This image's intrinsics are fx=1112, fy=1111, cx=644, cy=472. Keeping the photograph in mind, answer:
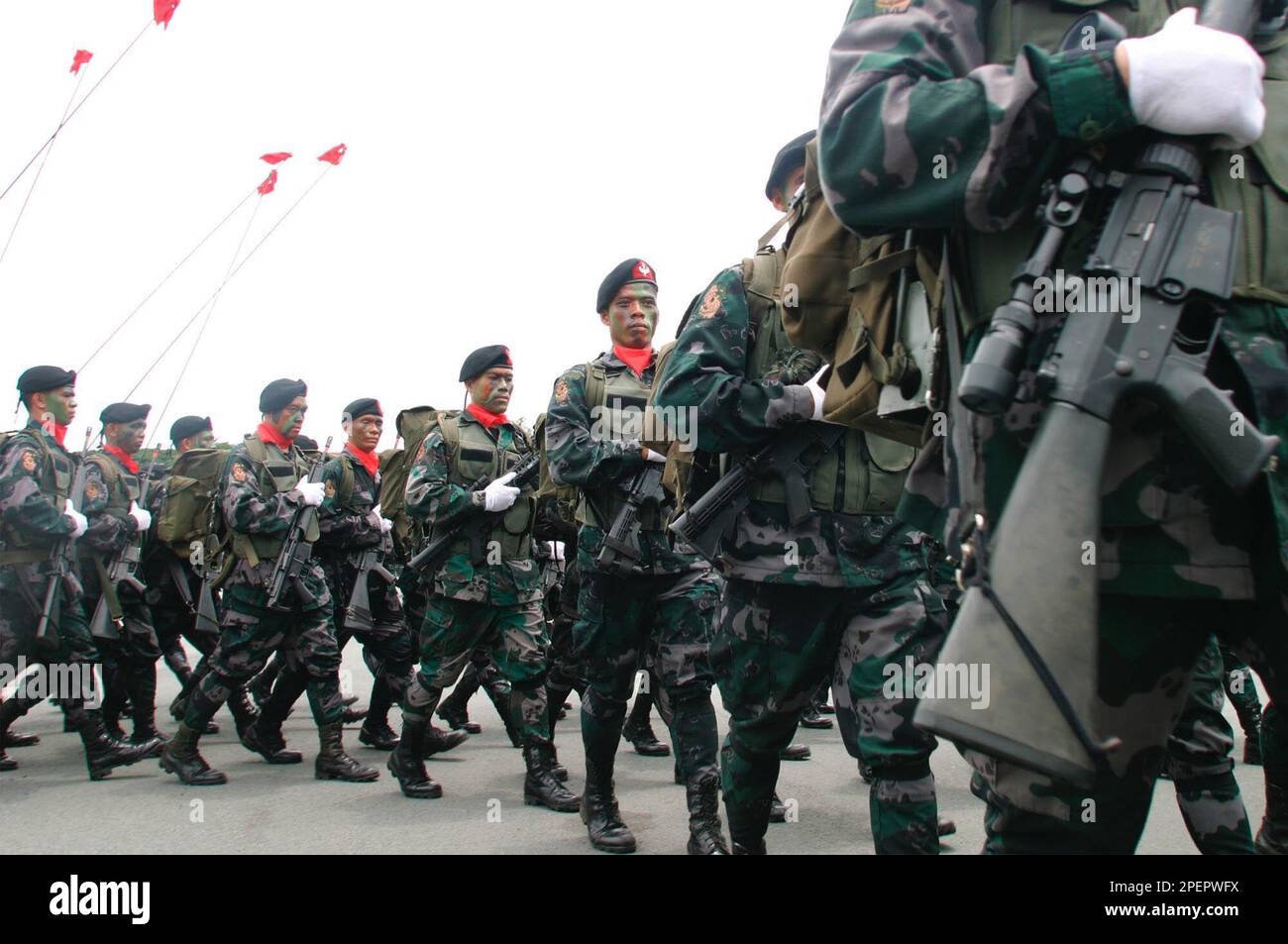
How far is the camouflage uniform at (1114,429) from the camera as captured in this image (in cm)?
164

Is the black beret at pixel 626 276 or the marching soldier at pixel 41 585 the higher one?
the black beret at pixel 626 276

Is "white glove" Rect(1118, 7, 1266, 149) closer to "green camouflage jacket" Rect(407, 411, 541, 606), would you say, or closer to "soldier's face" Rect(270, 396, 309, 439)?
"green camouflage jacket" Rect(407, 411, 541, 606)

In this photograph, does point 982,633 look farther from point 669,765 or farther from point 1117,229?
point 669,765

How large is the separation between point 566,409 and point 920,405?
3291mm

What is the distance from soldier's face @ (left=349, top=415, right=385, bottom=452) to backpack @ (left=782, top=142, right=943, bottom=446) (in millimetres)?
5833

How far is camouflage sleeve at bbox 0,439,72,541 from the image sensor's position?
6840 mm

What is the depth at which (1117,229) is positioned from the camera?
1647 mm

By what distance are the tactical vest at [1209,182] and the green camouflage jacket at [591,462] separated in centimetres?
317

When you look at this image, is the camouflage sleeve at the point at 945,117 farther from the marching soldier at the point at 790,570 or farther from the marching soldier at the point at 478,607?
the marching soldier at the point at 478,607

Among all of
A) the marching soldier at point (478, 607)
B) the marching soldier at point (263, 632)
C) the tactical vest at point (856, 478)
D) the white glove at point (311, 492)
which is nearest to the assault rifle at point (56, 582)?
the marching soldier at point (263, 632)

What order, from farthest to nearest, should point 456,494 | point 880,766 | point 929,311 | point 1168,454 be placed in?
point 456,494
point 880,766
point 929,311
point 1168,454

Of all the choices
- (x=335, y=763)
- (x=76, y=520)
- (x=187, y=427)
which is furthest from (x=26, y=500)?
(x=187, y=427)

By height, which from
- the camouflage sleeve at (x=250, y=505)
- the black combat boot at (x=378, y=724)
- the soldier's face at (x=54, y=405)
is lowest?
the black combat boot at (x=378, y=724)
